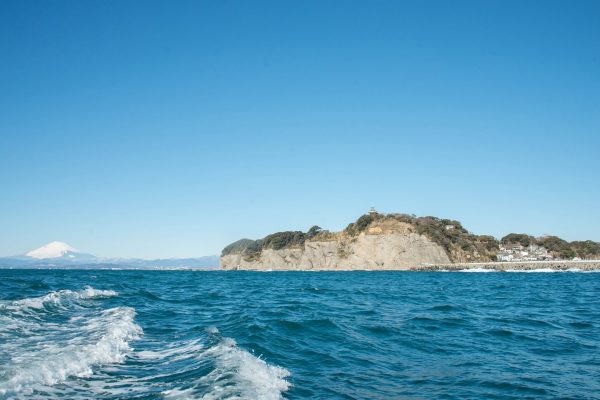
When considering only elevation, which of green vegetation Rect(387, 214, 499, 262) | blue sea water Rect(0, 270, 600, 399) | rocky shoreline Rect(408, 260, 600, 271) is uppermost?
green vegetation Rect(387, 214, 499, 262)

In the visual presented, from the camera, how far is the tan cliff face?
126 m

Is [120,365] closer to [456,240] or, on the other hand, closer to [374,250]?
[374,250]

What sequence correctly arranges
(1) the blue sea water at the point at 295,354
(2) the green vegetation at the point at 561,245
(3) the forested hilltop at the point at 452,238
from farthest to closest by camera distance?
1. (2) the green vegetation at the point at 561,245
2. (3) the forested hilltop at the point at 452,238
3. (1) the blue sea water at the point at 295,354

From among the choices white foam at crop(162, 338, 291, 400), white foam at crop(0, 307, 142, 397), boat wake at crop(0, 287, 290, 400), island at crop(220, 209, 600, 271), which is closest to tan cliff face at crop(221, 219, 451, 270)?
island at crop(220, 209, 600, 271)

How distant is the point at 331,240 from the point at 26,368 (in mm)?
140323

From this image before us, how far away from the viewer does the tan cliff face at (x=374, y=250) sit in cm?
12562

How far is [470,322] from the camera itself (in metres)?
16.6

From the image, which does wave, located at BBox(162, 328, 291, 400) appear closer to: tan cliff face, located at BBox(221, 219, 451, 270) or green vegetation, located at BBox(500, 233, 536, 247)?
tan cliff face, located at BBox(221, 219, 451, 270)

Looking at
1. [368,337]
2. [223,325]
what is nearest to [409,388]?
[368,337]

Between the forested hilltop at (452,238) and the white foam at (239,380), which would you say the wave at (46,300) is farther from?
the forested hilltop at (452,238)

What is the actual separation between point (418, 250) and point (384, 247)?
9948mm

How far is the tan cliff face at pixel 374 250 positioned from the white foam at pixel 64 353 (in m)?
116

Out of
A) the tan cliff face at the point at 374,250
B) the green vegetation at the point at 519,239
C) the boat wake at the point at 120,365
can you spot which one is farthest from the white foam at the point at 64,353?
the green vegetation at the point at 519,239

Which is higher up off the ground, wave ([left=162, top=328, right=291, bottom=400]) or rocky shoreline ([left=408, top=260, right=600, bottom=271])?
wave ([left=162, top=328, right=291, bottom=400])
